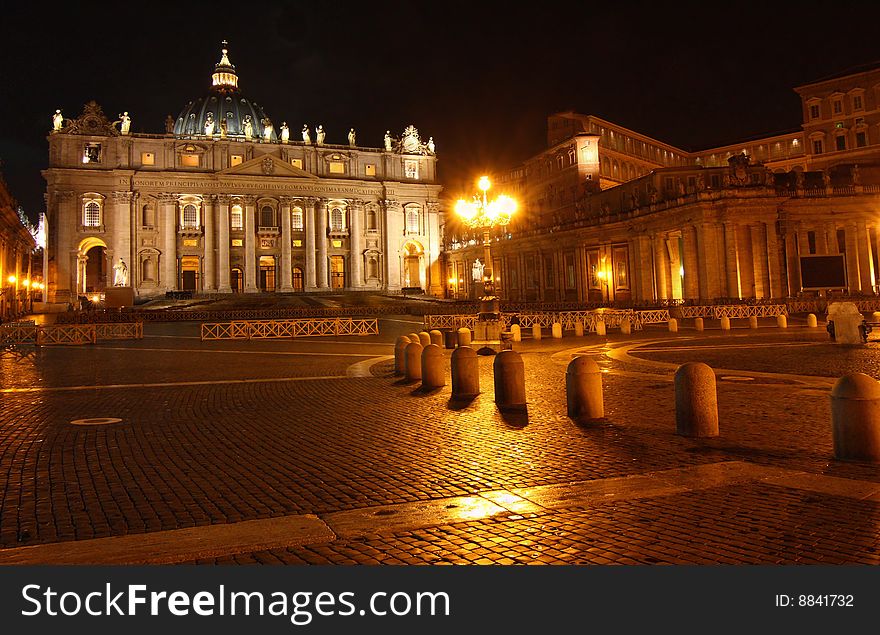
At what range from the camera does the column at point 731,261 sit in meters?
46.2

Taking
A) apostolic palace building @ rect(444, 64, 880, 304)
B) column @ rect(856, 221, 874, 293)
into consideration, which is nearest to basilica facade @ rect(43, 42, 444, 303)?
apostolic palace building @ rect(444, 64, 880, 304)

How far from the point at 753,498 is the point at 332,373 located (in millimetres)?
11830

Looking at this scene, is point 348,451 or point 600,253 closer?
point 348,451

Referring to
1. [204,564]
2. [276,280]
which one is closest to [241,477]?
[204,564]

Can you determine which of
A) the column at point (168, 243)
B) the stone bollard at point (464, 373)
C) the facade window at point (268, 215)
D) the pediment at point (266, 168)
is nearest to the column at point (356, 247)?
the pediment at point (266, 168)

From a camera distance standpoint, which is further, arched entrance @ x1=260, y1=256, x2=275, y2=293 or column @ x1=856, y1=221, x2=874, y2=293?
→ arched entrance @ x1=260, y1=256, x2=275, y2=293

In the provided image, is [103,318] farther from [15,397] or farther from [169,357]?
[15,397]

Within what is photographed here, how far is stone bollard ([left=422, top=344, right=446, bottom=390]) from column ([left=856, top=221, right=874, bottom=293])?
152 feet

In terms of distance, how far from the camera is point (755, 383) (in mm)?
12258

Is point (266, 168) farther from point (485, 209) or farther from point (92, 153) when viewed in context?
point (485, 209)

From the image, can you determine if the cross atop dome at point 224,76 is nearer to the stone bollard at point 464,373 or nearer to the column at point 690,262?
the column at point 690,262

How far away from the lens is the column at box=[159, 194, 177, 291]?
8256 centimetres

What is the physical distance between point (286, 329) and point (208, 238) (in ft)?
189

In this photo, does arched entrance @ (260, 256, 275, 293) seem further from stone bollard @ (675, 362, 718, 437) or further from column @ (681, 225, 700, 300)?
stone bollard @ (675, 362, 718, 437)
